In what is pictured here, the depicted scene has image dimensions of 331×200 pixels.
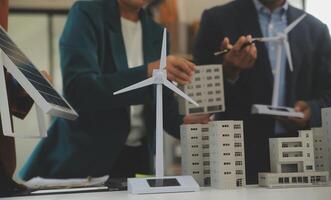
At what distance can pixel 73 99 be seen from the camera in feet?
4.37

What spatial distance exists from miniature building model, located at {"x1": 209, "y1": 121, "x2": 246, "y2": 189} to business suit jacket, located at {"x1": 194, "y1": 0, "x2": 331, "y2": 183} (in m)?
0.30

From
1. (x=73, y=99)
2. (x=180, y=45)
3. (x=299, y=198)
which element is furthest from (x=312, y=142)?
(x=180, y=45)

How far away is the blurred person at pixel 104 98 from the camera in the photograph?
4.25 feet

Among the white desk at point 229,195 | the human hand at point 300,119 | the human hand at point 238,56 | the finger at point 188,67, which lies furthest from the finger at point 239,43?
the white desk at point 229,195

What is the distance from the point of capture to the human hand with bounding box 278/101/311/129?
4.56 ft

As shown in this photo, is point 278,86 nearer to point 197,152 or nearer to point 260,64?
point 260,64

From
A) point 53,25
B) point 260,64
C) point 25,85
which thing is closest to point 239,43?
point 260,64

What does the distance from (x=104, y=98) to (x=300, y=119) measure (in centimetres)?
59

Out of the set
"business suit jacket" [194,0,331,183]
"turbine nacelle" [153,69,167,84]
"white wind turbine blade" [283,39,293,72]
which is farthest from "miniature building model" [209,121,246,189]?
"white wind turbine blade" [283,39,293,72]

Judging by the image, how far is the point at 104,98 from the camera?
1.29 meters

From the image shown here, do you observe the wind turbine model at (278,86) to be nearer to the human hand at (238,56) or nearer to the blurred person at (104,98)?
the human hand at (238,56)

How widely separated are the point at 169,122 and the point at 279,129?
1.13ft

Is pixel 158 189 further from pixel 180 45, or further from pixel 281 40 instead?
pixel 180 45

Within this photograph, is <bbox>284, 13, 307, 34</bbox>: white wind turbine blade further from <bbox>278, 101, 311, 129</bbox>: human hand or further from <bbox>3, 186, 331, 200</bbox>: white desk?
<bbox>3, 186, 331, 200</bbox>: white desk
